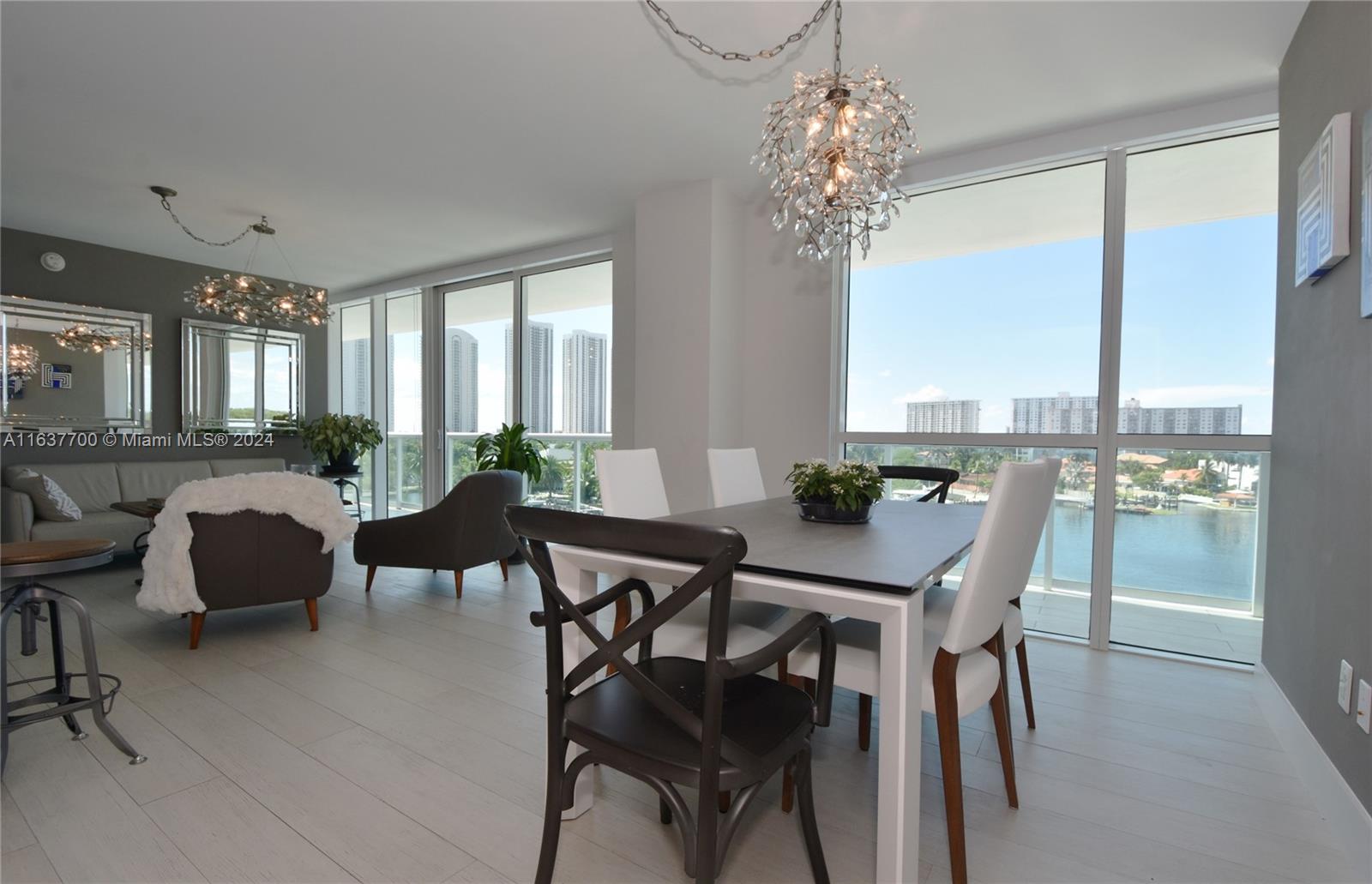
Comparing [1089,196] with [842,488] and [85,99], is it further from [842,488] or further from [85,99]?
[85,99]

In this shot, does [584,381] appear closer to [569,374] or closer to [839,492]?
[569,374]

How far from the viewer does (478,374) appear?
250 inches

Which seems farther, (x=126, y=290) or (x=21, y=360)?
(x=126, y=290)

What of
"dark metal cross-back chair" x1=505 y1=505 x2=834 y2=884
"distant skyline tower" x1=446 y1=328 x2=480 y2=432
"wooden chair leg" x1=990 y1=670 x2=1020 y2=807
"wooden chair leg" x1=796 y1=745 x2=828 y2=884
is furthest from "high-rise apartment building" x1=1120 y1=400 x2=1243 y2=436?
"distant skyline tower" x1=446 y1=328 x2=480 y2=432

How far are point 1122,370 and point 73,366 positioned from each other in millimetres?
7543

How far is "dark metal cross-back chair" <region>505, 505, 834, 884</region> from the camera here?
1067mm

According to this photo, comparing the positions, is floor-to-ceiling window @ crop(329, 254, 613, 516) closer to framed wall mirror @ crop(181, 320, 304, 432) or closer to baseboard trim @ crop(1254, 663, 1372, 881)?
framed wall mirror @ crop(181, 320, 304, 432)

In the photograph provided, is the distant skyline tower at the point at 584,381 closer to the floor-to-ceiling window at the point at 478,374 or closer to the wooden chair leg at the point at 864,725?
the floor-to-ceiling window at the point at 478,374

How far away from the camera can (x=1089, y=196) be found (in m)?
3.38

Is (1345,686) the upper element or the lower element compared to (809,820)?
upper

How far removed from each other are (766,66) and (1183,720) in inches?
122

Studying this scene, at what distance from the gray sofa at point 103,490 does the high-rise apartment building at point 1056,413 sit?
578 centimetres

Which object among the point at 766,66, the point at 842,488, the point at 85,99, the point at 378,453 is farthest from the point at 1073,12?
the point at 378,453

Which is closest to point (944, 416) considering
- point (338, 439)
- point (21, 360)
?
point (338, 439)
